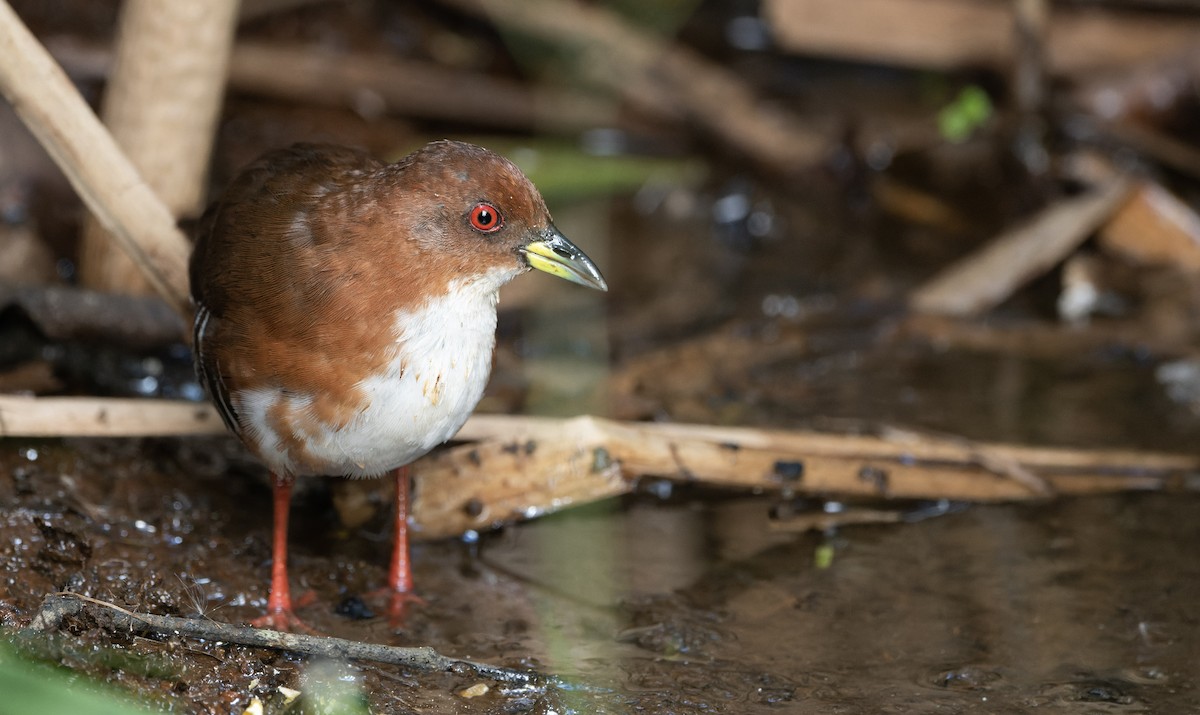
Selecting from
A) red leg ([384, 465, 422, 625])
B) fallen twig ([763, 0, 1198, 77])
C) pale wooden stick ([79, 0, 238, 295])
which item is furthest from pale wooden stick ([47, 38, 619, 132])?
red leg ([384, 465, 422, 625])

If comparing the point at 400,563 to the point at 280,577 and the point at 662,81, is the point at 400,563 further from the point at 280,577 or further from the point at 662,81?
the point at 662,81

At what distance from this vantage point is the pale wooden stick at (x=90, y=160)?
3.63 m

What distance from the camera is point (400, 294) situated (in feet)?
10.7

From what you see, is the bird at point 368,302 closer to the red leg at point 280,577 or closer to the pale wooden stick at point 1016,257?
Result: the red leg at point 280,577

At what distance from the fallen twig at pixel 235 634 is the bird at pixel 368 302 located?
1.36 ft

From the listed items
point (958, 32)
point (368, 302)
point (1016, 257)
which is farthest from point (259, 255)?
point (958, 32)

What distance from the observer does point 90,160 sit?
149 inches

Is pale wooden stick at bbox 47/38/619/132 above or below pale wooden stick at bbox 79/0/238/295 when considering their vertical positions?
above

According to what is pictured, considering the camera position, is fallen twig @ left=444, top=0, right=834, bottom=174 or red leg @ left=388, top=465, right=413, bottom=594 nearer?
red leg @ left=388, top=465, right=413, bottom=594

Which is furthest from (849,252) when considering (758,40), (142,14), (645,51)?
(142,14)

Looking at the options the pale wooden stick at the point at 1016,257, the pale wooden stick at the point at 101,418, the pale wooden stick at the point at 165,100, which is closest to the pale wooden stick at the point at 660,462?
the pale wooden stick at the point at 101,418

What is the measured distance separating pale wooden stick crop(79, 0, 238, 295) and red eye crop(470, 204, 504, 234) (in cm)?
166

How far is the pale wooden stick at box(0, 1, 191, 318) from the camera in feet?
11.9

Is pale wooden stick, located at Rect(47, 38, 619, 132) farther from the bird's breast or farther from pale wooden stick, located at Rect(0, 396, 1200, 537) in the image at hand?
the bird's breast
